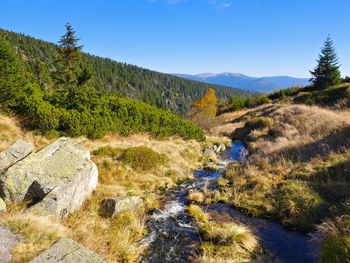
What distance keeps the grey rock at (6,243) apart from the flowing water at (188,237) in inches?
119

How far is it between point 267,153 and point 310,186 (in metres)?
6.18

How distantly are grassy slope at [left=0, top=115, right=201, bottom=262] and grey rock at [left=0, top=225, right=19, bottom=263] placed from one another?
12 centimetres

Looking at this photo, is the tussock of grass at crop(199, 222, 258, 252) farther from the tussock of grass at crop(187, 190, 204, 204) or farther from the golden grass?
the tussock of grass at crop(187, 190, 204, 204)

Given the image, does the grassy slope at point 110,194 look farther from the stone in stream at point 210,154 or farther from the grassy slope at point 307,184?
the grassy slope at point 307,184

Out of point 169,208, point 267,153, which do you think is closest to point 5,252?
point 169,208

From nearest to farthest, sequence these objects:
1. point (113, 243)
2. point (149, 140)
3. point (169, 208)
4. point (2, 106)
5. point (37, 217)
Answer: point (37, 217), point (113, 243), point (169, 208), point (2, 106), point (149, 140)

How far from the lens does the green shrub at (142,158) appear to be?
46.8 ft

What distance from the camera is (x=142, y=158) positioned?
14750 millimetres

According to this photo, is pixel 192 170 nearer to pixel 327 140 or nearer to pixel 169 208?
pixel 169 208

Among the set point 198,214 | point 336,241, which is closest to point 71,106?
point 198,214

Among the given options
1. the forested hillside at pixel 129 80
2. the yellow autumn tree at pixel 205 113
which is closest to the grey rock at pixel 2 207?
the yellow autumn tree at pixel 205 113

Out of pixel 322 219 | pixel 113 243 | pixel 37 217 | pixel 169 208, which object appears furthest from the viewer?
pixel 169 208

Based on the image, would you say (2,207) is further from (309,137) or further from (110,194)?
(309,137)

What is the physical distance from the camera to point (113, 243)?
7.03 metres
